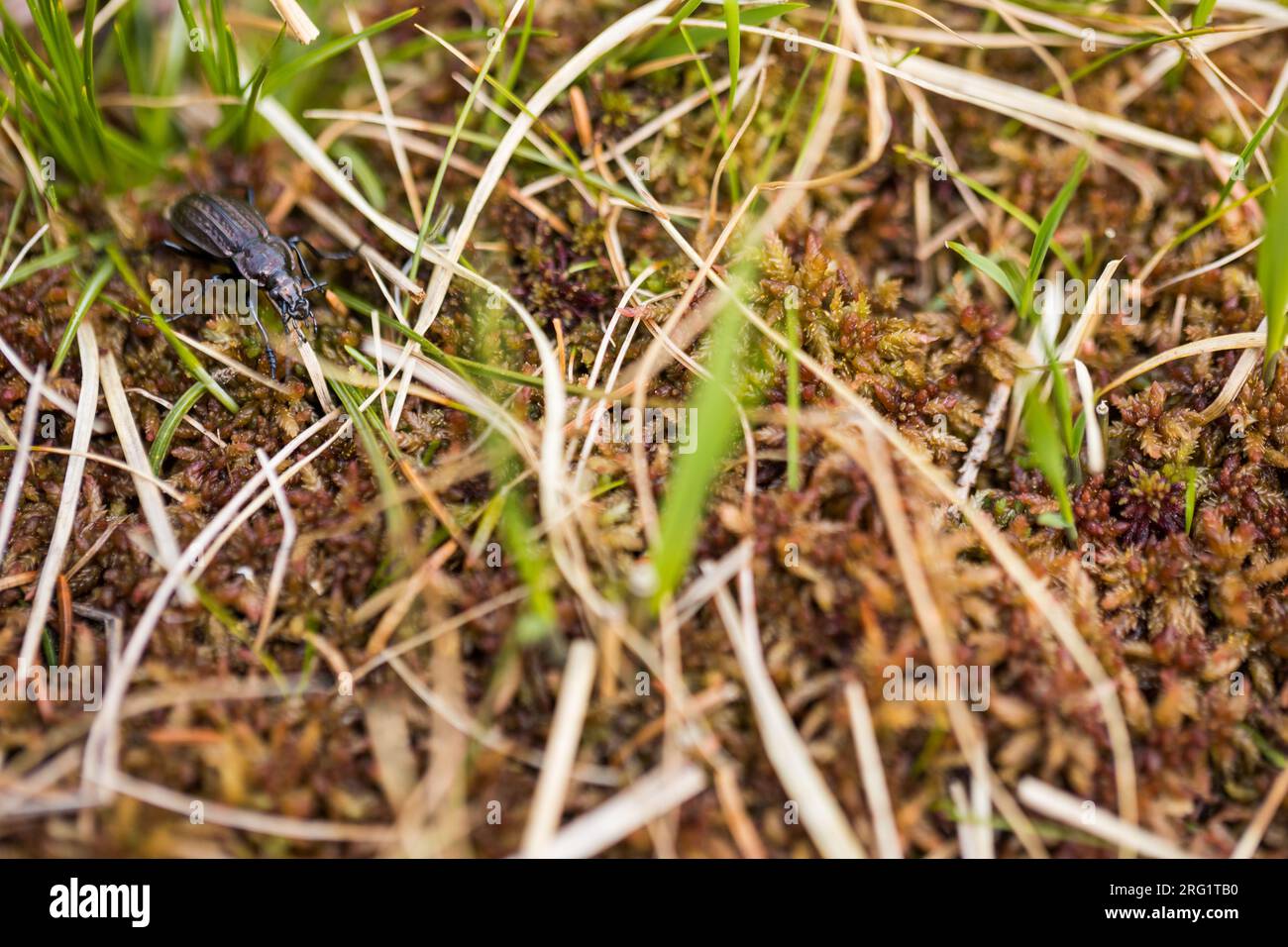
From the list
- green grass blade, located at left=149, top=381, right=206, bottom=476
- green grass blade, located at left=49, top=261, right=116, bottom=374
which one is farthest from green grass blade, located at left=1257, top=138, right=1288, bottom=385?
green grass blade, located at left=49, top=261, right=116, bottom=374

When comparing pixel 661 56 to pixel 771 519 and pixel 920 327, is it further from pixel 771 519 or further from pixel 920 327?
pixel 771 519

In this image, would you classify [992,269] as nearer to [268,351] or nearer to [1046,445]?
[1046,445]

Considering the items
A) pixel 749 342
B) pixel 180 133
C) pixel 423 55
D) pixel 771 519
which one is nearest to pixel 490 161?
pixel 423 55

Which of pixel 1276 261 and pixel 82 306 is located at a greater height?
pixel 82 306

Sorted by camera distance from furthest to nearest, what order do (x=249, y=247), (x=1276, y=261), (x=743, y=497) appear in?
(x=249, y=247), (x=743, y=497), (x=1276, y=261)

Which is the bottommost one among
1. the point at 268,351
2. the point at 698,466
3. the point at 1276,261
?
the point at 698,466

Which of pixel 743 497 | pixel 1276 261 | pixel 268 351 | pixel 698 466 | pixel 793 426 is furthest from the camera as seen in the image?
pixel 268 351

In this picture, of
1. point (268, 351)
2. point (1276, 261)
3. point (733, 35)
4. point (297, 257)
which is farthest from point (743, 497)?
point (297, 257)

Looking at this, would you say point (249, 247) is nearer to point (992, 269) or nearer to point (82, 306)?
point (82, 306)

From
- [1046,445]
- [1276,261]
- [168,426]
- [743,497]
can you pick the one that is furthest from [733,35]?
[168,426]

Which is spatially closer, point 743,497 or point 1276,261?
point 1276,261
